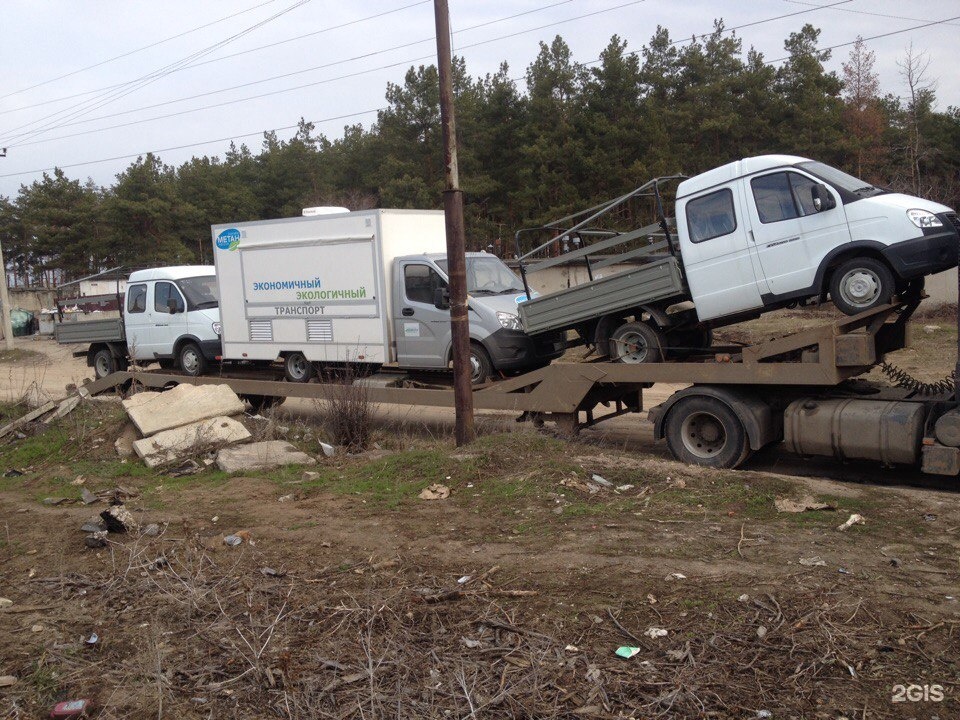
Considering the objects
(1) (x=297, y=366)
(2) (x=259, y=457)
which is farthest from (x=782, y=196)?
(1) (x=297, y=366)

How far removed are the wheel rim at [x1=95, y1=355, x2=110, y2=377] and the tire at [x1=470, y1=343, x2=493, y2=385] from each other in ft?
28.8

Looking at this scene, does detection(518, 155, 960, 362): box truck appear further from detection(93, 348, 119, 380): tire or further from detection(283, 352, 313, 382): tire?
detection(93, 348, 119, 380): tire

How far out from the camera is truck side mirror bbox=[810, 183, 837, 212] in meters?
8.54

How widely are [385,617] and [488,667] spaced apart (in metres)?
0.95

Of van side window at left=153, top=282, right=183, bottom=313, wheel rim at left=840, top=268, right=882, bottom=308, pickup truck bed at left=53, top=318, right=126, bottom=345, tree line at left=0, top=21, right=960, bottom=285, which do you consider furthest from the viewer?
tree line at left=0, top=21, right=960, bottom=285

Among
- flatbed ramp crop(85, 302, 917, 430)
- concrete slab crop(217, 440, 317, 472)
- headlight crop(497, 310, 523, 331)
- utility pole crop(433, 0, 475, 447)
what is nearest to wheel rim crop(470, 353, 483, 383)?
flatbed ramp crop(85, 302, 917, 430)

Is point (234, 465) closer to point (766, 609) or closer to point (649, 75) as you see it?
point (766, 609)

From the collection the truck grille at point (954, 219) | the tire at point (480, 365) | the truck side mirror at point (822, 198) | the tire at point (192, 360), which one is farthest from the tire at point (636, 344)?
the tire at point (192, 360)

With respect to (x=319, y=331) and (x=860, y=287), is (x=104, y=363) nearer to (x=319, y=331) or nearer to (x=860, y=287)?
(x=319, y=331)

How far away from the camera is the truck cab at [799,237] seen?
8188mm

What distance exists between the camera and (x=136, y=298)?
15.8 meters

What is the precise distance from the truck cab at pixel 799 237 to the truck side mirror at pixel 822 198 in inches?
0.4

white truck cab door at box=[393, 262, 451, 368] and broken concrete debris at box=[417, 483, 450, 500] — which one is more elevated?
white truck cab door at box=[393, 262, 451, 368]

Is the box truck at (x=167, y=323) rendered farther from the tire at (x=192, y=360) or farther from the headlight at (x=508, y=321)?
the headlight at (x=508, y=321)
